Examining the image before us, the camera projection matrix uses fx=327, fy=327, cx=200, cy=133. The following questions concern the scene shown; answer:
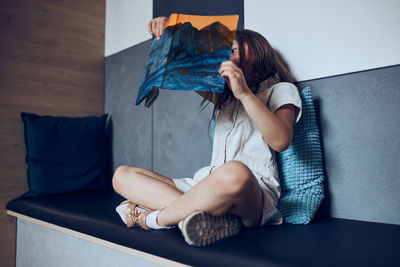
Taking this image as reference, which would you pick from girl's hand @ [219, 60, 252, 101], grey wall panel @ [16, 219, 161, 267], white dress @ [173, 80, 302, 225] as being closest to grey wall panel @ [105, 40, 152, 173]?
grey wall panel @ [16, 219, 161, 267]

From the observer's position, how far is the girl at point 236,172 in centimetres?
76

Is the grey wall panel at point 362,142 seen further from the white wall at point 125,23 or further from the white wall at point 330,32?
the white wall at point 125,23

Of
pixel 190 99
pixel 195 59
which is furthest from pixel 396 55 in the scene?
pixel 190 99

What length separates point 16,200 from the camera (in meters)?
1.58

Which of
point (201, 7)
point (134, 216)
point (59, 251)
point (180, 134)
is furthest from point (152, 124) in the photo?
point (134, 216)

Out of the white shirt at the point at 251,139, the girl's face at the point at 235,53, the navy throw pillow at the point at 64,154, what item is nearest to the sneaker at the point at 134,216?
the white shirt at the point at 251,139

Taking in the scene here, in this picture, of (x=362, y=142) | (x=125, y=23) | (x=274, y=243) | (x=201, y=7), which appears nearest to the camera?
(x=274, y=243)

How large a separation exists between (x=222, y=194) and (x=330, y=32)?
2.36ft

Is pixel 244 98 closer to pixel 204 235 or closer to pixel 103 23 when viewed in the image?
pixel 204 235

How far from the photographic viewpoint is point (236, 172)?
750 millimetres

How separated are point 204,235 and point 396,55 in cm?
78

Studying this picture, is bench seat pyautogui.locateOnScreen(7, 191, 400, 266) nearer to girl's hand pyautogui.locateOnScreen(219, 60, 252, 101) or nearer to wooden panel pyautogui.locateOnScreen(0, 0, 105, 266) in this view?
girl's hand pyautogui.locateOnScreen(219, 60, 252, 101)

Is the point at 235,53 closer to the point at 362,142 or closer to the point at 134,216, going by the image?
the point at 362,142

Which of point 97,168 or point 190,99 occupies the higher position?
point 190,99
